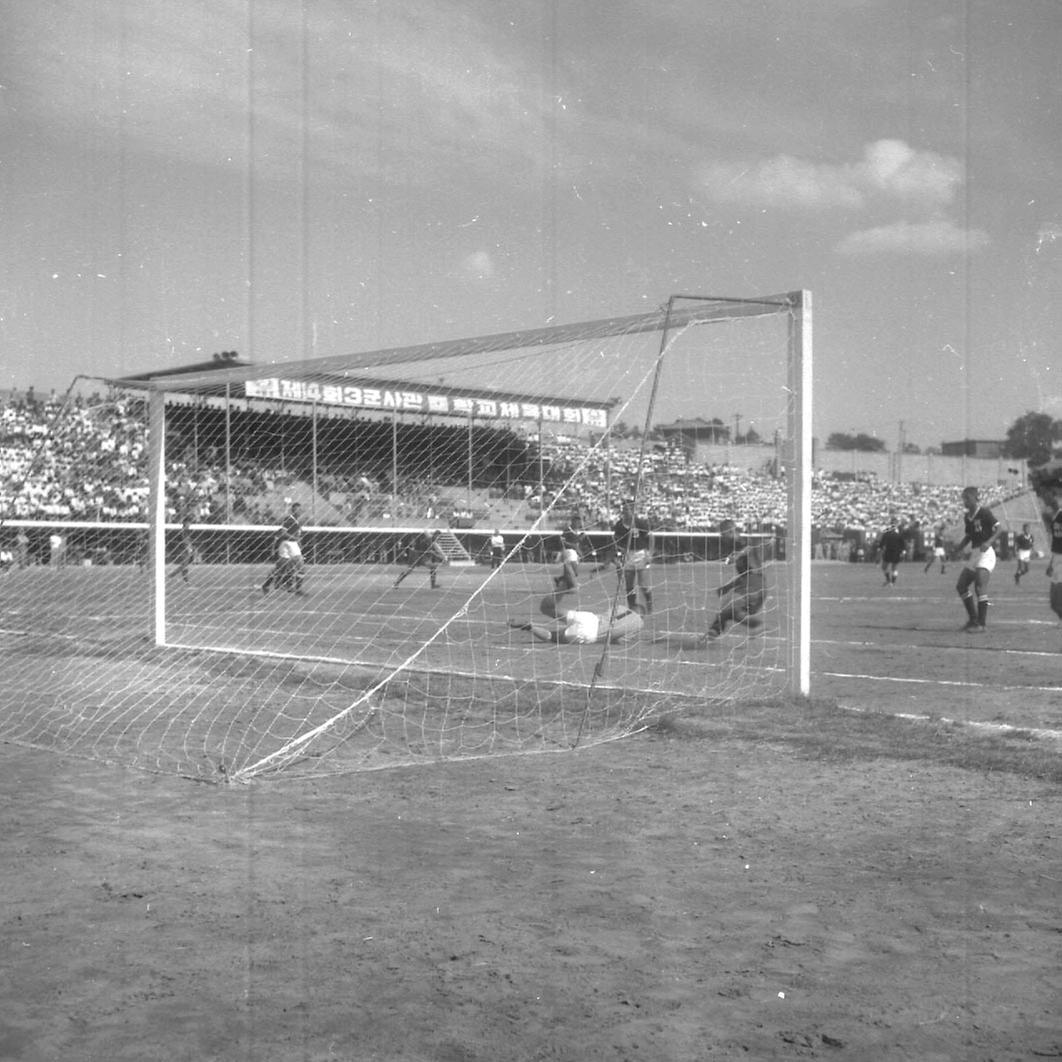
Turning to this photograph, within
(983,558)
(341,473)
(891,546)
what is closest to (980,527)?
(983,558)

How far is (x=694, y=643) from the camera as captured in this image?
41.3ft

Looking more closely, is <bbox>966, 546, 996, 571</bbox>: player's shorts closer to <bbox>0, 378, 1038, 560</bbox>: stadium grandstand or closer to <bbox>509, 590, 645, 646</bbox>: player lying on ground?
<bbox>0, 378, 1038, 560</bbox>: stadium grandstand

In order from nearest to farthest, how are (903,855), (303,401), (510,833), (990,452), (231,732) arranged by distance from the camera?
(903,855)
(510,833)
(231,732)
(303,401)
(990,452)

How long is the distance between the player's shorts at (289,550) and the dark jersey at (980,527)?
863cm

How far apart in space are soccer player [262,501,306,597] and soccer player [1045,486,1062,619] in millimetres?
9008

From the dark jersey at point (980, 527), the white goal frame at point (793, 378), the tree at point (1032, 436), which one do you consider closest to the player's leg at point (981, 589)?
the dark jersey at point (980, 527)

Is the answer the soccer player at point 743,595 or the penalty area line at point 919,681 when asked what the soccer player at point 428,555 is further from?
the penalty area line at point 919,681

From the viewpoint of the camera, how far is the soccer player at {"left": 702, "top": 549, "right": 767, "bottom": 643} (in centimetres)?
1098

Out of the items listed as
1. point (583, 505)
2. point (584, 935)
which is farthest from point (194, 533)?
point (584, 935)

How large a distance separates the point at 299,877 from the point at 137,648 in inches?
348

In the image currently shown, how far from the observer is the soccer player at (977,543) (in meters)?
13.3

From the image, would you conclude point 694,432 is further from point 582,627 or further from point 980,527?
point 980,527

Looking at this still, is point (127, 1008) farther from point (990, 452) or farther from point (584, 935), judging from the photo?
point (990, 452)

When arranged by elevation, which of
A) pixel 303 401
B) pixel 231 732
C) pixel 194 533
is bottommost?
pixel 231 732
